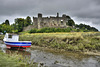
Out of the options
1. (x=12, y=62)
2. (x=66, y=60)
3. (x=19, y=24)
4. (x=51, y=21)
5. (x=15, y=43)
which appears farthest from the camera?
(x=19, y=24)

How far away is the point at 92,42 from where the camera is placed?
18.9 m

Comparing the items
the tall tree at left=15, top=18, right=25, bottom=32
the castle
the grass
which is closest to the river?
the grass

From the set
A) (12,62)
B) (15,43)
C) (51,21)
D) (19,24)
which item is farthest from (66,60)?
(19,24)

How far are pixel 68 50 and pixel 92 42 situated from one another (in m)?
4.22

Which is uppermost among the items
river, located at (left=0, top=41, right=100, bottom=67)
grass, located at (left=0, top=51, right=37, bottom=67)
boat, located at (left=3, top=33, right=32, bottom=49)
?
boat, located at (left=3, top=33, right=32, bottom=49)

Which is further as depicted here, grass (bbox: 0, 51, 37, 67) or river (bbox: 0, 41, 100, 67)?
river (bbox: 0, 41, 100, 67)

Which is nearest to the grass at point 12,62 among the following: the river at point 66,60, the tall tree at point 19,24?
the river at point 66,60

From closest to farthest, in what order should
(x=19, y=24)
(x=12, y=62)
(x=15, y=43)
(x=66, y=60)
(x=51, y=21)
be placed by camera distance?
(x=12, y=62)
(x=66, y=60)
(x=15, y=43)
(x=51, y=21)
(x=19, y=24)

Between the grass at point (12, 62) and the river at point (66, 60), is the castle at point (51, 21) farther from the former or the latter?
the grass at point (12, 62)

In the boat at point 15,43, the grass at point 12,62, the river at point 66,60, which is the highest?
the boat at point 15,43

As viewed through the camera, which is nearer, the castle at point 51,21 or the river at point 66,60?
the river at point 66,60

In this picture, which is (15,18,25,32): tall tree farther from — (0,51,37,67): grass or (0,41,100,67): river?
(0,51,37,67): grass

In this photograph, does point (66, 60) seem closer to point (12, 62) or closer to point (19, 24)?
point (12, 62)

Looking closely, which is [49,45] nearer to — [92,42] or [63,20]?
[92,42]
